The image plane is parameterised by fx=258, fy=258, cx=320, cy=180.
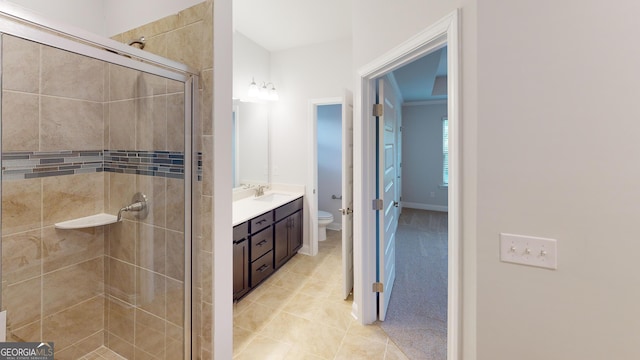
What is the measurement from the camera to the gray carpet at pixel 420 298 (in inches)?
75.7

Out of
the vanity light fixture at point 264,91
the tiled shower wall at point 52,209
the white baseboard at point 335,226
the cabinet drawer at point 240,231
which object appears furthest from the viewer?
the white baseboard at point 335,226

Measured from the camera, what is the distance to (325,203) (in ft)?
16.4

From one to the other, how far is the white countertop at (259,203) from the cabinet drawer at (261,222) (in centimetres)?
5

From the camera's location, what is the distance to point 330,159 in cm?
494

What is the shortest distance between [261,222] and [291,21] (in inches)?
87.6

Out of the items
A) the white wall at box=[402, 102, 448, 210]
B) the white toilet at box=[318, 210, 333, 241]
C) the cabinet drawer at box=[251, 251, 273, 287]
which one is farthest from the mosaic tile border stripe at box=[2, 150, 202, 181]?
the white wall at box=[402, 102, 448, 210]

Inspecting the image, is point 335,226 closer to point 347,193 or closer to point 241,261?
point 347,193

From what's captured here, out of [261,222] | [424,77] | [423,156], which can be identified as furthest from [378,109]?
[423,156]

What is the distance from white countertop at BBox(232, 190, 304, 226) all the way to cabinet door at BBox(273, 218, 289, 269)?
252mm

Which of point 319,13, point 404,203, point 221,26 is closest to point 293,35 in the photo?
point 319,13

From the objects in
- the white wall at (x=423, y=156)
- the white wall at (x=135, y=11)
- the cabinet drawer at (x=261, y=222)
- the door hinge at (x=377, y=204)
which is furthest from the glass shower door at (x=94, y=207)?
the white wall at (x=423, y=156)

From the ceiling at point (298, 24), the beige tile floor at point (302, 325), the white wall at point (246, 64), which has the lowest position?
the beige tile floor at point (302, 325)

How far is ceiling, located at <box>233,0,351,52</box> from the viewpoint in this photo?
2.54m

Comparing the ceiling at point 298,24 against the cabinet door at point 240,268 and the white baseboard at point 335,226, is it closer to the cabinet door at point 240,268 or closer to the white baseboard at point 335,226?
the cabinet door at point 240,268
